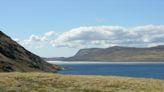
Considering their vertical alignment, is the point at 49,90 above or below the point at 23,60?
below

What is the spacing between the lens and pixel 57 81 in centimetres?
5869

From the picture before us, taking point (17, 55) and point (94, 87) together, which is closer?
point (94, 87)

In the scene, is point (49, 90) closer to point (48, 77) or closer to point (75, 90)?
point (75, 90)

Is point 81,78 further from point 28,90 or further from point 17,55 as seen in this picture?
point 17,55

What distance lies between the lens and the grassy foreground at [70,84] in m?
52.3

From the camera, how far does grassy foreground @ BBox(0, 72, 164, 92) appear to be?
5228 centimetres

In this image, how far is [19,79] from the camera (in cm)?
5772

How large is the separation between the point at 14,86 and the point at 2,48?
13757cm

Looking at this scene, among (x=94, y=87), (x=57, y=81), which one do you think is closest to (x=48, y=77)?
(x=57, y=81)

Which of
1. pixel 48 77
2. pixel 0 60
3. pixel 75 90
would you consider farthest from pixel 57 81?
pixel 0 60

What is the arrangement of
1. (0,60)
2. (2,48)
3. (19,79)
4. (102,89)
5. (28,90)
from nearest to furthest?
(28,90) → (102,89) → (19,79) → (0,60) → (2,48)

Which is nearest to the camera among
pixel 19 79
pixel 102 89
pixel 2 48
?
pixel 102 89

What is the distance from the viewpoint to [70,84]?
5678cm

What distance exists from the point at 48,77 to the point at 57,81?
2.62 m
